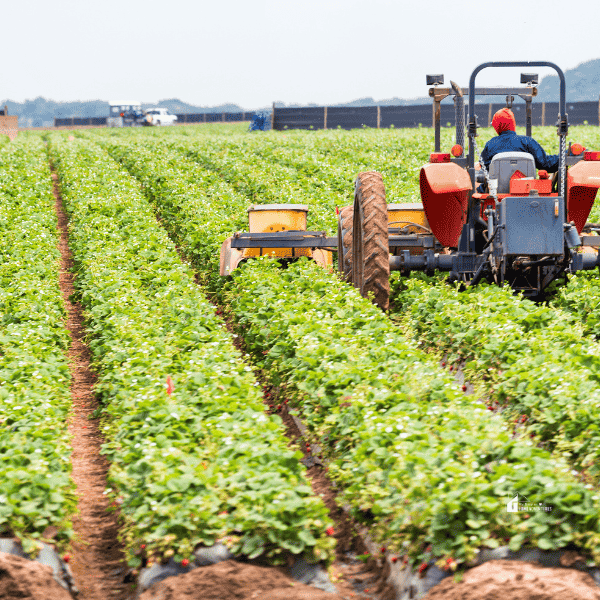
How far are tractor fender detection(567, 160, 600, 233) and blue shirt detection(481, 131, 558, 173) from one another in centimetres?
25

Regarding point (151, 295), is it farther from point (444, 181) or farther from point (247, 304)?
point (444, 181)

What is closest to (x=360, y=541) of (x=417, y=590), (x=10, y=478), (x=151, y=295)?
(x=417, y=590)

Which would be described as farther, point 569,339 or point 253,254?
point 253,254

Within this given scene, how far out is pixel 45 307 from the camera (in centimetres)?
895

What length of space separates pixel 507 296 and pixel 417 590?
4407 millimetres

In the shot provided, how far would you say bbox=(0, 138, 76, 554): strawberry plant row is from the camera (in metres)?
4.55

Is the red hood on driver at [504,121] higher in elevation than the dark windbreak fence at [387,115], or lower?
lower

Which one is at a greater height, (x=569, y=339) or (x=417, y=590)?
(x=569, y=339)

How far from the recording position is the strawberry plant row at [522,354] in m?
5.20

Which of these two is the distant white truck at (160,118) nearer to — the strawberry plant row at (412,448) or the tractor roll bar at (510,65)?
the tractor roll bar at (510,65)

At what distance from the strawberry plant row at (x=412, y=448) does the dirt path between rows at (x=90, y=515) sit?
1.42m

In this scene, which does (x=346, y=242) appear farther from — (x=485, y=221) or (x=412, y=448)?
(x=412, y=448)

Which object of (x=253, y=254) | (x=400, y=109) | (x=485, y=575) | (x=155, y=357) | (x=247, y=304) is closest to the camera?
(x=485, y=575)

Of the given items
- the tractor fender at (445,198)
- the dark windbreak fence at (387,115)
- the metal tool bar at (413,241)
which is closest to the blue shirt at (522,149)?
the tractor fender at (445,198)
